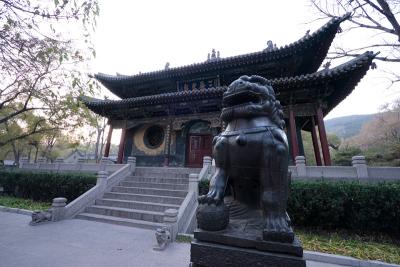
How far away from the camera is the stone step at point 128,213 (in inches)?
246

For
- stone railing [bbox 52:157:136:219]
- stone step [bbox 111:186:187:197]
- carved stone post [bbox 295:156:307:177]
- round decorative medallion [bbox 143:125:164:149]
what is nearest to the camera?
stone railing [bbox 52:157:136:219]

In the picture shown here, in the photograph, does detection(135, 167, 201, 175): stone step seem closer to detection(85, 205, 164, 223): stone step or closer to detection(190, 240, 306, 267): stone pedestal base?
detection(85, 205, 164, 223): stone step

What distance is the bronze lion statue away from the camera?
1.89m

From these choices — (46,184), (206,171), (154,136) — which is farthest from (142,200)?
(154,136)

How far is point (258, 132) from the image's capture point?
208 centimetres

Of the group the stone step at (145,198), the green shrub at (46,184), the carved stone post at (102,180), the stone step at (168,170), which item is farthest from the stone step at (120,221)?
the stone step at (168,170)

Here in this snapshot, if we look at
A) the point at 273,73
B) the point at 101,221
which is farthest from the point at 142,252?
the point at 273,73

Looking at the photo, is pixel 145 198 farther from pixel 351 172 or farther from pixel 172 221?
pixel 351 172

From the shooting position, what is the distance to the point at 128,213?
21.5 feet

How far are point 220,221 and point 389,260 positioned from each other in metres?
4.27

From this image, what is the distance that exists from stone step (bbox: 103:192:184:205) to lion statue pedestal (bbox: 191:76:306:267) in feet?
16.6

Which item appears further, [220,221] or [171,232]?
[171,232]

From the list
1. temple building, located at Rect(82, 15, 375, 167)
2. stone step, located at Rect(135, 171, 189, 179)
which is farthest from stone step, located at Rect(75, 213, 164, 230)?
temple building, located at Rect(82, 15, 375, 167)

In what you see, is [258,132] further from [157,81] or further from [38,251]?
[157,81]
